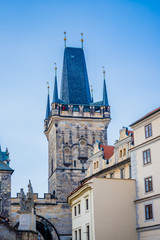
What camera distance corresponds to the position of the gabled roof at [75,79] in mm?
67000

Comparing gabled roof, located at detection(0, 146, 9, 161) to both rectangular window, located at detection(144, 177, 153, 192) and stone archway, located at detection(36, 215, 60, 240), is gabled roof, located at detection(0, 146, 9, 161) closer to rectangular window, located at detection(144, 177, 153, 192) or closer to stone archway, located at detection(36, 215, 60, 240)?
stone archway, located at detection(36, 215, 60, 240)

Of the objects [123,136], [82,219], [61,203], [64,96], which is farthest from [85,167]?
[82,219]

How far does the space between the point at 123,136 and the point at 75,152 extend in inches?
784

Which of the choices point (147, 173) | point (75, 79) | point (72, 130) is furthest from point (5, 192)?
point (147, 173)

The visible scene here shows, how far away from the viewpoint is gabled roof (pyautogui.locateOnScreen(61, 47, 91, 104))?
6700cm

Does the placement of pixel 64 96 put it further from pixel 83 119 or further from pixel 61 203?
pixel 61 203

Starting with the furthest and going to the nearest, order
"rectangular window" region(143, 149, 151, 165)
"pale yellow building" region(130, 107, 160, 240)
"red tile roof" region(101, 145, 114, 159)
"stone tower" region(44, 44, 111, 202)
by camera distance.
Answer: "stone tower" region(44, 44, 111, 202) → "red tile roof" region(101, 145, 114, 159) → "rectangular window" region(143, 149, 151, 165) → "pale yellow building" region(130, 107, 160, 240)

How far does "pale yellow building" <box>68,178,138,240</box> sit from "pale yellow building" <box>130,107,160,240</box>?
675mm

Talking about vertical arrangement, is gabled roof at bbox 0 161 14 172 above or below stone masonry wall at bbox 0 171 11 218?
above

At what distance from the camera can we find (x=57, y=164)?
198ft

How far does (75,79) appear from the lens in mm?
69000

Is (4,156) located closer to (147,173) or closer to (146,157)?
(146,157)

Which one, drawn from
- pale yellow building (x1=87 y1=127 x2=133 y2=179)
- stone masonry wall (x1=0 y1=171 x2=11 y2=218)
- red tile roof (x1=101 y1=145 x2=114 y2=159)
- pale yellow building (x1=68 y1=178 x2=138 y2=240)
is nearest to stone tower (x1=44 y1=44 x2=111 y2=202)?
stone masonry wall (x1=0 y1=171 x2=11 y2=218)

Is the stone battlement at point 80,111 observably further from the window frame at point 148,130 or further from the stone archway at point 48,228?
the window frame at point 148,130
